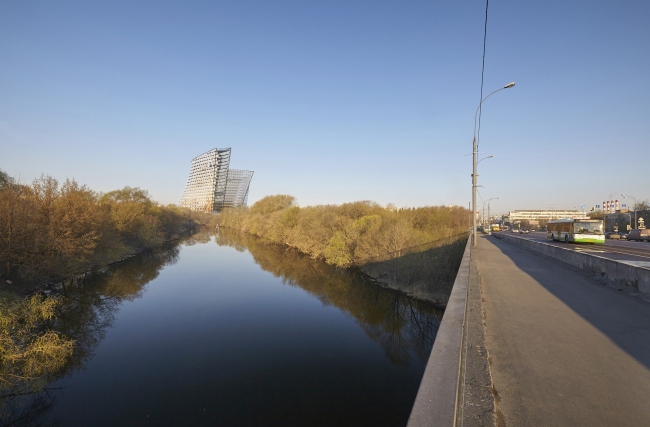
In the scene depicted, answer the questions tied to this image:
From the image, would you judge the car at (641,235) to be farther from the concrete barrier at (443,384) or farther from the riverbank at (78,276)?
the riverbank at (78,276)

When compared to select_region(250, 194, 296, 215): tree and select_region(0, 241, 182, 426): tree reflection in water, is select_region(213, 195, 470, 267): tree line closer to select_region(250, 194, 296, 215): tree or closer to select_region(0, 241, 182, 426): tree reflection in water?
select_region(250, 194, 296, 215): tree

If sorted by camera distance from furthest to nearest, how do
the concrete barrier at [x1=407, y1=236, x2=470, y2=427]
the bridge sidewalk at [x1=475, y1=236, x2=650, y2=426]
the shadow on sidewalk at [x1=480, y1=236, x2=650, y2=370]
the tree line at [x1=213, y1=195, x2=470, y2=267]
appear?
1. the tree line at [x1=213, y1=195, x2=470, y2=267]
2. the shadow on sidewalk at [x1=480, y1=236, x2=650, y2=370]
3. the bridge sidewalk at [x1=475, y1=236, x2=650, y2=426]
4. the concrete barrier at [x1=407, y1=236, x2=470, y2=427]

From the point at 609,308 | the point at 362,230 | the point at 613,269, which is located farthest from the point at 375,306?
the point at 609,308

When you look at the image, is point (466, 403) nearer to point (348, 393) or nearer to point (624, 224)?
point (348, 393)

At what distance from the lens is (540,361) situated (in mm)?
3861

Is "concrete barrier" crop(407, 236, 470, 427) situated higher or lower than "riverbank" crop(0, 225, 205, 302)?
higher

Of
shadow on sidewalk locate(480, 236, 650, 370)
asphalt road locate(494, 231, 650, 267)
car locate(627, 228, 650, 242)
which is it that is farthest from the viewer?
car locate(627, 228, 650, 242)

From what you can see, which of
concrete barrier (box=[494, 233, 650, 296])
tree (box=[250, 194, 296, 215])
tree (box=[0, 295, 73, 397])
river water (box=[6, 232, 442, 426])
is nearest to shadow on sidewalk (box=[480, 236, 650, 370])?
concrete barrier (box=[494, 233, 650, 296])

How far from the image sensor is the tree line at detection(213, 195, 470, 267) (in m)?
27.4

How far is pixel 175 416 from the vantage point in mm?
9766

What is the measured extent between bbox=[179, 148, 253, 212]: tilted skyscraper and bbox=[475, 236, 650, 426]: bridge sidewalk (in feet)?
490

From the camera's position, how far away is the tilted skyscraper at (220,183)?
150500mm

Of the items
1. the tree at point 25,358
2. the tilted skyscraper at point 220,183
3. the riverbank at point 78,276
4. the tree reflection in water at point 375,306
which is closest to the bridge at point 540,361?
the tree reflection in water at point 375,306

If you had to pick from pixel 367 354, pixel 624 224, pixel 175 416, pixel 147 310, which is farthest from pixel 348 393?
pixel 624 224
